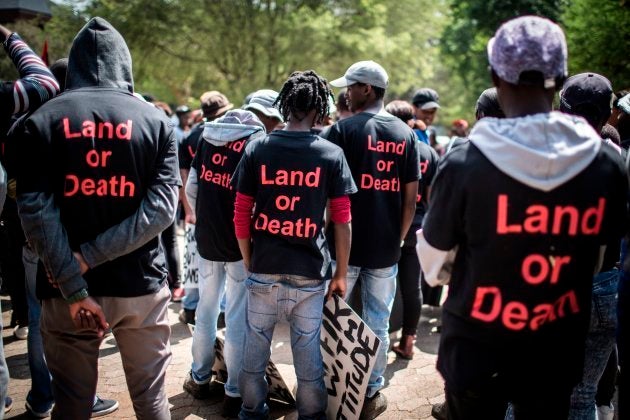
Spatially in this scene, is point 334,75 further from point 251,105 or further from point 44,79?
point 44,79

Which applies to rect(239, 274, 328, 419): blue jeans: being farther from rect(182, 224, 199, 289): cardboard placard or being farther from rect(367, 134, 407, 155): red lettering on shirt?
rect(182, 224, 199, 289): cardboard placard

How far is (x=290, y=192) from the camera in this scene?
3.01 metres

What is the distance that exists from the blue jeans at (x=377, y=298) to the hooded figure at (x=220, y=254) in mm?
792

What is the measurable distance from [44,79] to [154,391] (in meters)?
1.63

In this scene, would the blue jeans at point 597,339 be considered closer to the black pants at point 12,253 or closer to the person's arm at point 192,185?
the person's arm at point 192,185

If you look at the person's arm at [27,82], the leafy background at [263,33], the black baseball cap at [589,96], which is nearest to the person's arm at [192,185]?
the person's arm at [27,82]

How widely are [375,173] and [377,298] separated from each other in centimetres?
87

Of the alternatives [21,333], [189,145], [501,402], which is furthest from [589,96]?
[21,333]

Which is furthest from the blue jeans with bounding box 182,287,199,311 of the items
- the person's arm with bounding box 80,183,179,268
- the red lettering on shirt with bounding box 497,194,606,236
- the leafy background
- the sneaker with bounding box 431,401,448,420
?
the leafy background

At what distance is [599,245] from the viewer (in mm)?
2074

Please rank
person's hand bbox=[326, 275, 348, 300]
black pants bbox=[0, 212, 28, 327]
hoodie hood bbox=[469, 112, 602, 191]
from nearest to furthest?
1. hoodie hood bbox=[469, 112, 602, 191]
2. person's hand bbox=[326, 275, 348, 300]
3. black pants bbox=[0, 212, 28, 327]

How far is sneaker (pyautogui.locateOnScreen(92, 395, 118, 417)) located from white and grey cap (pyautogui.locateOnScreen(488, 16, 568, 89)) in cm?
321

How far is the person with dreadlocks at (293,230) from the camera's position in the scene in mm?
3020

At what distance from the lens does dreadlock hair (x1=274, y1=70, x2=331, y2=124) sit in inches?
121
